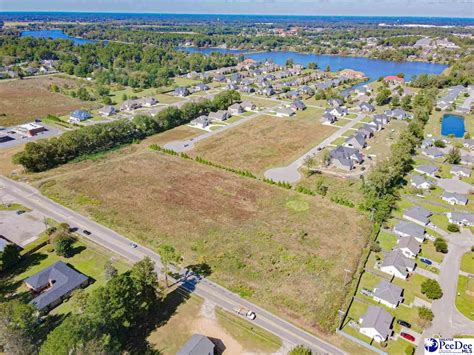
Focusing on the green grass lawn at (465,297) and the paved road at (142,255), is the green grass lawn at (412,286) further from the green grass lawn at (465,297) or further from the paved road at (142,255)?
the paved road at (142,255)

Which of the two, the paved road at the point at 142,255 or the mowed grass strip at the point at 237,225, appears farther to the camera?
the mowed grass strip at the point at 237,225

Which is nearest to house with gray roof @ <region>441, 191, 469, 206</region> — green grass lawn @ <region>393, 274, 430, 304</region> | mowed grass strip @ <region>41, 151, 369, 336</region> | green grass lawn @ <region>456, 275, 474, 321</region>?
mowed grass strip @ <region>41, 151, 369, 336</region>

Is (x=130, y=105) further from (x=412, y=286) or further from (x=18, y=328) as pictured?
(x=412, y=286)

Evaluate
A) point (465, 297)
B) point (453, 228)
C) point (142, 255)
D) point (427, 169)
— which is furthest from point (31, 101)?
point (465, 297)

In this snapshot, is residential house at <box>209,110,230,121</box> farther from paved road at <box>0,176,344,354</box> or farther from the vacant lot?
paved road at <box>0,176,344,354</box>

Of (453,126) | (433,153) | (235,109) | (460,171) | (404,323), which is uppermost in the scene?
(235,109)

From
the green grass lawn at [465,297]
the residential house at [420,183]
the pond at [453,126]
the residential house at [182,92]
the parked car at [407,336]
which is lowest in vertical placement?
the parked car at [407,336]

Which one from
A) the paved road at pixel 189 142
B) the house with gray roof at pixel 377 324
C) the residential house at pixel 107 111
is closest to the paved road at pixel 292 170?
the paved road at pixel 189 142
